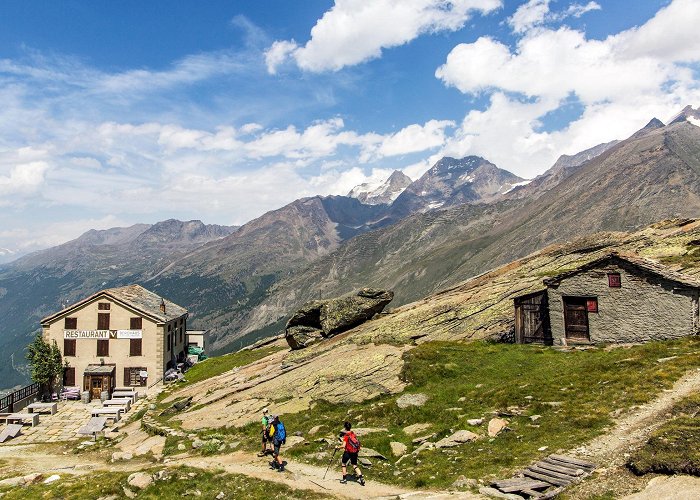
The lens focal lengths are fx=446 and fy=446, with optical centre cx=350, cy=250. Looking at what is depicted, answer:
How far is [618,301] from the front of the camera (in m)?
31.7

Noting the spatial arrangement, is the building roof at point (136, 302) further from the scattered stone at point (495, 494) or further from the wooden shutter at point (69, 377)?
the scattered stone at point (495, 494)

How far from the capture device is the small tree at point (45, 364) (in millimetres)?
60156

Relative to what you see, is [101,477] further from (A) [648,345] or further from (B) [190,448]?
(A) [648,345]

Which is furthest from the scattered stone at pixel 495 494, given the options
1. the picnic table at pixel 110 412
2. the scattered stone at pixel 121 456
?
the picnic table at pixel 110 412

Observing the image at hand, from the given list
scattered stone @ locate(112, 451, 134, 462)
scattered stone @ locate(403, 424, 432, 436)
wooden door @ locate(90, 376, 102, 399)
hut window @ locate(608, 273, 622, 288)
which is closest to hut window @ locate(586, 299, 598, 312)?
hut window @ locate(608, 273, 622, 288)

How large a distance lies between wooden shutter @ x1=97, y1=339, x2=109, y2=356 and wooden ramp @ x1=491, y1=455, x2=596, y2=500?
6418cm

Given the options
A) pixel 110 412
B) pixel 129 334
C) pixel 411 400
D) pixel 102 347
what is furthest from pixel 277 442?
pixel 102 347

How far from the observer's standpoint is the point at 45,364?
199ft

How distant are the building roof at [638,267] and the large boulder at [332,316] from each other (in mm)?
20866

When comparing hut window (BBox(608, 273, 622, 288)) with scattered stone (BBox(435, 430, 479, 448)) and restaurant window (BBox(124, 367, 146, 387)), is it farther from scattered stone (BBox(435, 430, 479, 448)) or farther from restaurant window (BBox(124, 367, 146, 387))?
restaurant window (BBox(124, 367, 146, 387))

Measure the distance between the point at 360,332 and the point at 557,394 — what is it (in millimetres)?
23430

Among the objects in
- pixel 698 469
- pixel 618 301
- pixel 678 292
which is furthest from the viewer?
pixel 618 301

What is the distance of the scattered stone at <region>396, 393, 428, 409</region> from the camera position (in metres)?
26.0

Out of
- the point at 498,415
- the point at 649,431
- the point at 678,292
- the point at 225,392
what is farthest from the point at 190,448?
the point at 678,292
